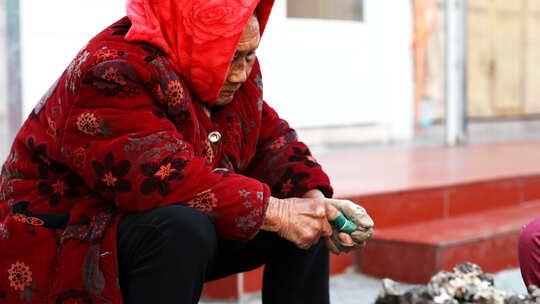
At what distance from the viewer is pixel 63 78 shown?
158 centimetres

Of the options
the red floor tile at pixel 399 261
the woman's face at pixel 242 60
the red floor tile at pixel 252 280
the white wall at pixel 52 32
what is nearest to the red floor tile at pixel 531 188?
the red floor tile at pixel 399 261

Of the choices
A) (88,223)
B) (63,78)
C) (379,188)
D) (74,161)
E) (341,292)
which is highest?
(63,78)

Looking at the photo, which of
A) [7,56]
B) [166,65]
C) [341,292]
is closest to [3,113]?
[7,56]

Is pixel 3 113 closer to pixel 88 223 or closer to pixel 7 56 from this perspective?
pixel 7 56

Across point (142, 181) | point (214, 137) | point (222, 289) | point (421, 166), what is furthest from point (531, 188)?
point (142, 181)

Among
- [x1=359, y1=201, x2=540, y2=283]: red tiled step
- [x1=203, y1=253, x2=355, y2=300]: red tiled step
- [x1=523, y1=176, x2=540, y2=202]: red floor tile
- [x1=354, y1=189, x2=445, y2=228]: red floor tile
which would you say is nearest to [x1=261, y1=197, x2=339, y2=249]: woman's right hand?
[x1=203, y1=253, x2=355, y2=300]: red tiled step

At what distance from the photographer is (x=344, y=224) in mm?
1656

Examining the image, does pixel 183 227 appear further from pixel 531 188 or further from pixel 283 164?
pixel 531 188

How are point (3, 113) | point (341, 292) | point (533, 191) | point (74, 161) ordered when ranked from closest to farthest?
point (74, 161), point (341, 292), point (3, 113), point (533, 191)

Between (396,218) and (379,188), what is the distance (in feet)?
0.47

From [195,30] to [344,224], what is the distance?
520 millimetres

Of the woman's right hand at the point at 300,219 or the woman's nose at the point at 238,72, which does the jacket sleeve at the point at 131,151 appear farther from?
the woman's nose at the point at 238,72

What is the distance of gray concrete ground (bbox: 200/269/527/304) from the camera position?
262 centimetres

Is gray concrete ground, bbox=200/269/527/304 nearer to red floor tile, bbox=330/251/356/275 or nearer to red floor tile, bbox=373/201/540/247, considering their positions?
red floor tile, bbox=330/251/356/275
